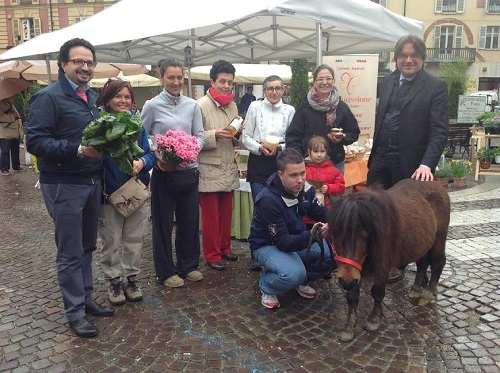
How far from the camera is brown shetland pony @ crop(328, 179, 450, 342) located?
3.13 meters

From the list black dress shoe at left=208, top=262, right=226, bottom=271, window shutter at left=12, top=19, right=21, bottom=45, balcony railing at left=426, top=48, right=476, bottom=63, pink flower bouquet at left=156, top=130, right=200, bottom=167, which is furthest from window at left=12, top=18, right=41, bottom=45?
pink flower bouquet at left=156, top=130, right=200, bottom=167

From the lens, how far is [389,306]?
4078 millimetres

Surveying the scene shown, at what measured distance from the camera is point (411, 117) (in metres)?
4.02

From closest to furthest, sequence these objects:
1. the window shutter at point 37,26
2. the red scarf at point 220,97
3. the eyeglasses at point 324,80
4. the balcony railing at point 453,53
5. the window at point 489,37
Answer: the eyeglasses at point 324,80
the red scarf at point 220,97
the window at point 489,37
the balcony railing at point 453,53
the window shutter at point 37,26

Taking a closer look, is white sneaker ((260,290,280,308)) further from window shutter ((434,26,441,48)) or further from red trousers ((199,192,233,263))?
window shutter ((434,26,441,48))

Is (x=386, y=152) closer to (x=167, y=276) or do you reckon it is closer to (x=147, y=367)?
(x=167, y=276)

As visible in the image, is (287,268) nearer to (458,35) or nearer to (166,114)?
(166,114)

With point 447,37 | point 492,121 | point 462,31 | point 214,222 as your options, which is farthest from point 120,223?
point 462,31

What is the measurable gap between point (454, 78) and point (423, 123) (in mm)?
28901

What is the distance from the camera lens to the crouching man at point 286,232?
389cm

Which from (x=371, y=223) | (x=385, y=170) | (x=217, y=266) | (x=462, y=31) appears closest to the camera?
(x=371, y=223)

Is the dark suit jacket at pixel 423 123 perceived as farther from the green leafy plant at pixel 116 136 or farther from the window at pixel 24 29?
the window at pixel 24 29

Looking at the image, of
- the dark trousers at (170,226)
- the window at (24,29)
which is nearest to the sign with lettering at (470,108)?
the dark trousers at (170,226)

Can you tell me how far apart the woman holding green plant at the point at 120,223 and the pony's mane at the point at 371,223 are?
164 cm
